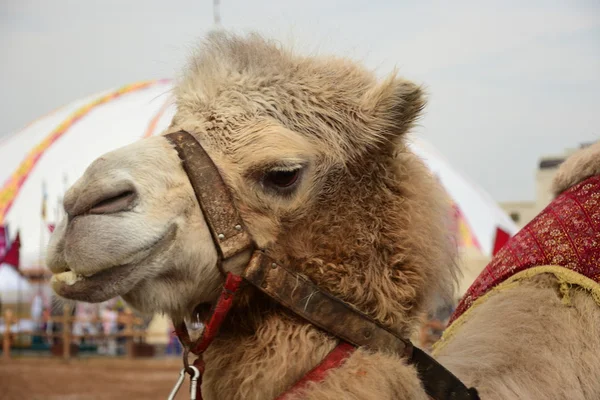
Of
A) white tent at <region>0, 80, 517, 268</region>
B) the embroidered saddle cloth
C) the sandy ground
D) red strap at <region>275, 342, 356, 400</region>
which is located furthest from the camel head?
white tent at <region>0, 80, 517, 268</region>

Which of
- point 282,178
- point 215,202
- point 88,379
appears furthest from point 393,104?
point 88,379

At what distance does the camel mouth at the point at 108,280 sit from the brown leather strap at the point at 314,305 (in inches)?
10.4

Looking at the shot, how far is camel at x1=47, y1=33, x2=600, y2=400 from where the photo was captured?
1.88 metres

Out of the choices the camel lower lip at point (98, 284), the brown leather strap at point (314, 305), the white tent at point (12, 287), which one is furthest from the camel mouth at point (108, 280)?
the white tent at point (12, 287)

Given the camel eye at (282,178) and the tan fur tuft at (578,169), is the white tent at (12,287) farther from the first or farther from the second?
the camel eye at (282,178)

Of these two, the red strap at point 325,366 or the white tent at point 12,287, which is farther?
the white tent at point 12,287

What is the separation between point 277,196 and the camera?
2055 mm

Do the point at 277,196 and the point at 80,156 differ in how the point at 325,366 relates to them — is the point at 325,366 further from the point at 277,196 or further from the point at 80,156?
the point at 80,156

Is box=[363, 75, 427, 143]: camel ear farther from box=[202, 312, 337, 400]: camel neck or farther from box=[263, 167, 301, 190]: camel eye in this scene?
box=[202, 312, 337, 400]: camel neck

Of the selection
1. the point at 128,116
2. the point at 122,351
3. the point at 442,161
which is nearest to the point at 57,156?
the point at 128,116

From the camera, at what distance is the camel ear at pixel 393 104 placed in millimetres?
2174

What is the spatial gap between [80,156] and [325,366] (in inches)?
1078

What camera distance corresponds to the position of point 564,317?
7.09ft

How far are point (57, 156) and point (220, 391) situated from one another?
91.5 feet
